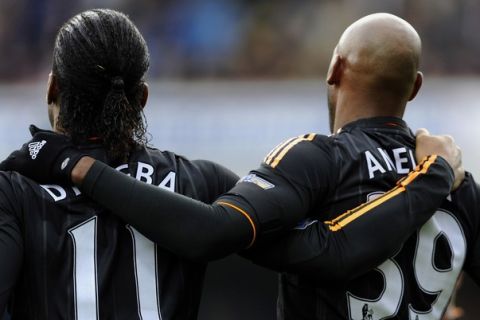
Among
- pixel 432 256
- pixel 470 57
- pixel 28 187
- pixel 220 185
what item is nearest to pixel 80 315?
pixel 28 187

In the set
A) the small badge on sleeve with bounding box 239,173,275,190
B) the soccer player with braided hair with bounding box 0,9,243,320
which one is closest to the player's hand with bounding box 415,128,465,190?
the small badge on sleeve with bounding box 239,173,275,190

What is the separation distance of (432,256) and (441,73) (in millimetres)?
6170

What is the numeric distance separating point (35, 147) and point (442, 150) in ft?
3.60

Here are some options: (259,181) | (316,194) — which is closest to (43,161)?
(259,181)

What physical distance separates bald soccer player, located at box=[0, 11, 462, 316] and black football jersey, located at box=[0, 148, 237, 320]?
0.06m

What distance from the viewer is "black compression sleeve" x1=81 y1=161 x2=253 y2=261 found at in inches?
82.8

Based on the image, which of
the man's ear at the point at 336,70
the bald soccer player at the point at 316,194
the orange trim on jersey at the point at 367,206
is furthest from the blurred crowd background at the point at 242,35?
the orange trim on jersey at the point at 367,206

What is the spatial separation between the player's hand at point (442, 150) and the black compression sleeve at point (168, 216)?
1.95 feet

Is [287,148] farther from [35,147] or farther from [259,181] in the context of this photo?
[35,147]

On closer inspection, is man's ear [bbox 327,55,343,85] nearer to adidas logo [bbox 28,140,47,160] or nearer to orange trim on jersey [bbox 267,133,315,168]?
orange trim on jersey [bbox 267,133,315,168]

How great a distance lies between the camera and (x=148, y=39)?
8.23 meters

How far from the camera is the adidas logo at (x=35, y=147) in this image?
211 centimetres

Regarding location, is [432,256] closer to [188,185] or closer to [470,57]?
[188,185]

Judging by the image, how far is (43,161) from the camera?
2.11 metres
